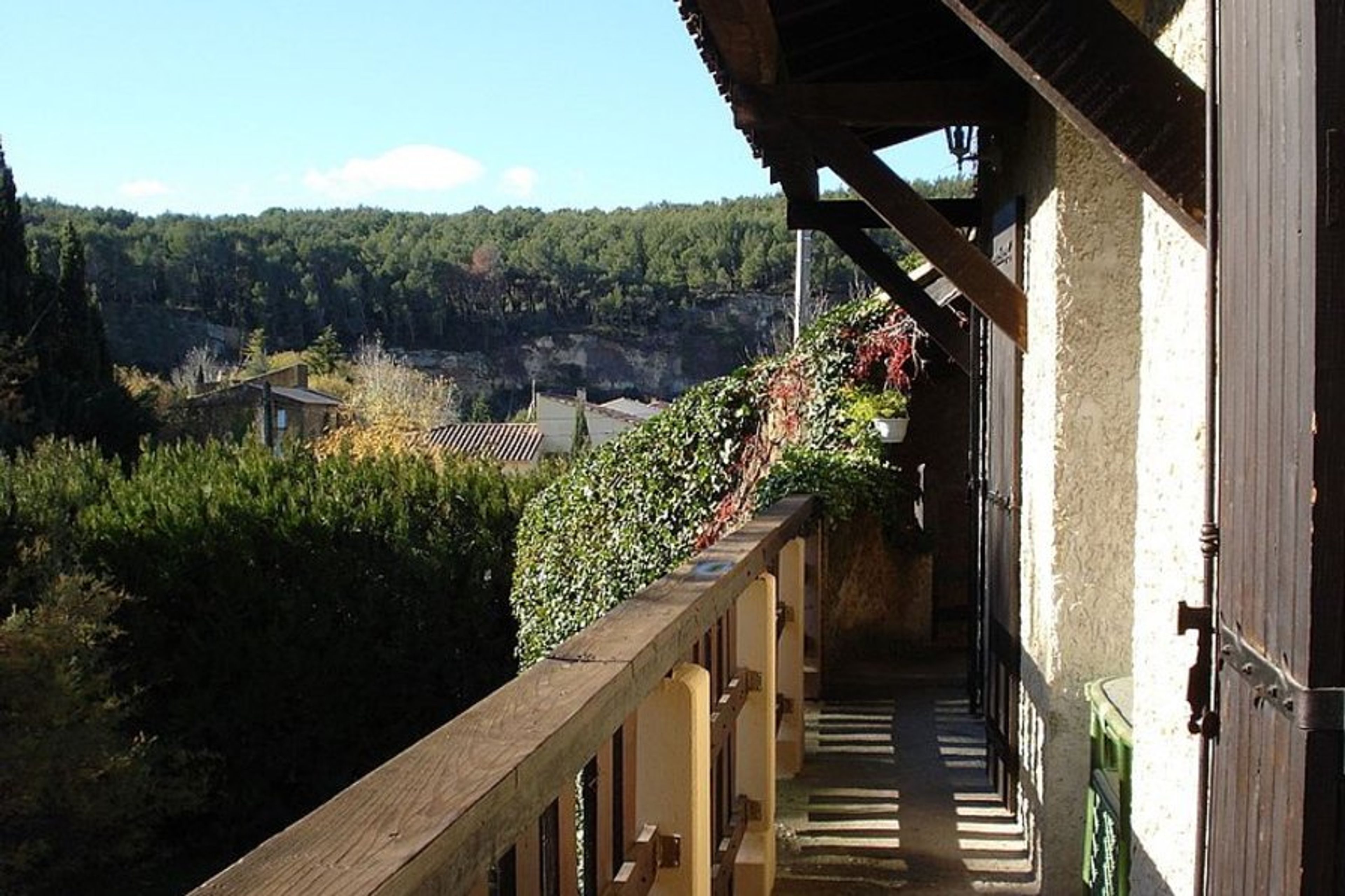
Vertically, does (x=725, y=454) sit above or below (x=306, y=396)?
above

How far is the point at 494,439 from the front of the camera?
44438mm

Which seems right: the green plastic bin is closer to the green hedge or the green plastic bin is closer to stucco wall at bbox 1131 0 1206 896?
stucco wall at bbox 1131 0 1206 896

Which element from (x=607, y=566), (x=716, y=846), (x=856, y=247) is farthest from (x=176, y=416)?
(x=716, y=846)

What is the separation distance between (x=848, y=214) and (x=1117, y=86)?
3.84 meters

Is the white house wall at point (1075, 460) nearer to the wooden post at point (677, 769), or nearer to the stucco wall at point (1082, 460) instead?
the stucco wall at point (1082, 460)

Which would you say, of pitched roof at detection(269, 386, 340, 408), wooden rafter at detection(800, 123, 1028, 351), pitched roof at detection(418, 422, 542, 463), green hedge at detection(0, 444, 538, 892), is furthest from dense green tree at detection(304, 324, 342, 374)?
wooden rafter at detection(800, 123, 1028, 351)

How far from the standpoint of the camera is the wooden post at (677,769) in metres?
2.09

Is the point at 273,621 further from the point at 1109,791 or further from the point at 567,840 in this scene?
the point at 567,840

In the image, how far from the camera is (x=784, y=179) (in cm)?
513

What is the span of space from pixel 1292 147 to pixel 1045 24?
92 cm

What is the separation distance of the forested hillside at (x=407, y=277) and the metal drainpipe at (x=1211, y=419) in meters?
57.0

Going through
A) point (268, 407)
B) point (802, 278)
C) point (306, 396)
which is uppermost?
point (802, 278)

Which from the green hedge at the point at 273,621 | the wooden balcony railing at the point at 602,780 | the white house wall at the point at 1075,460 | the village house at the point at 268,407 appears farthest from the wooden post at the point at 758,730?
the village house at the point at 268,407

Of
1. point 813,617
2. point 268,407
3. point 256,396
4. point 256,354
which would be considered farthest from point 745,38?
point 256,354
